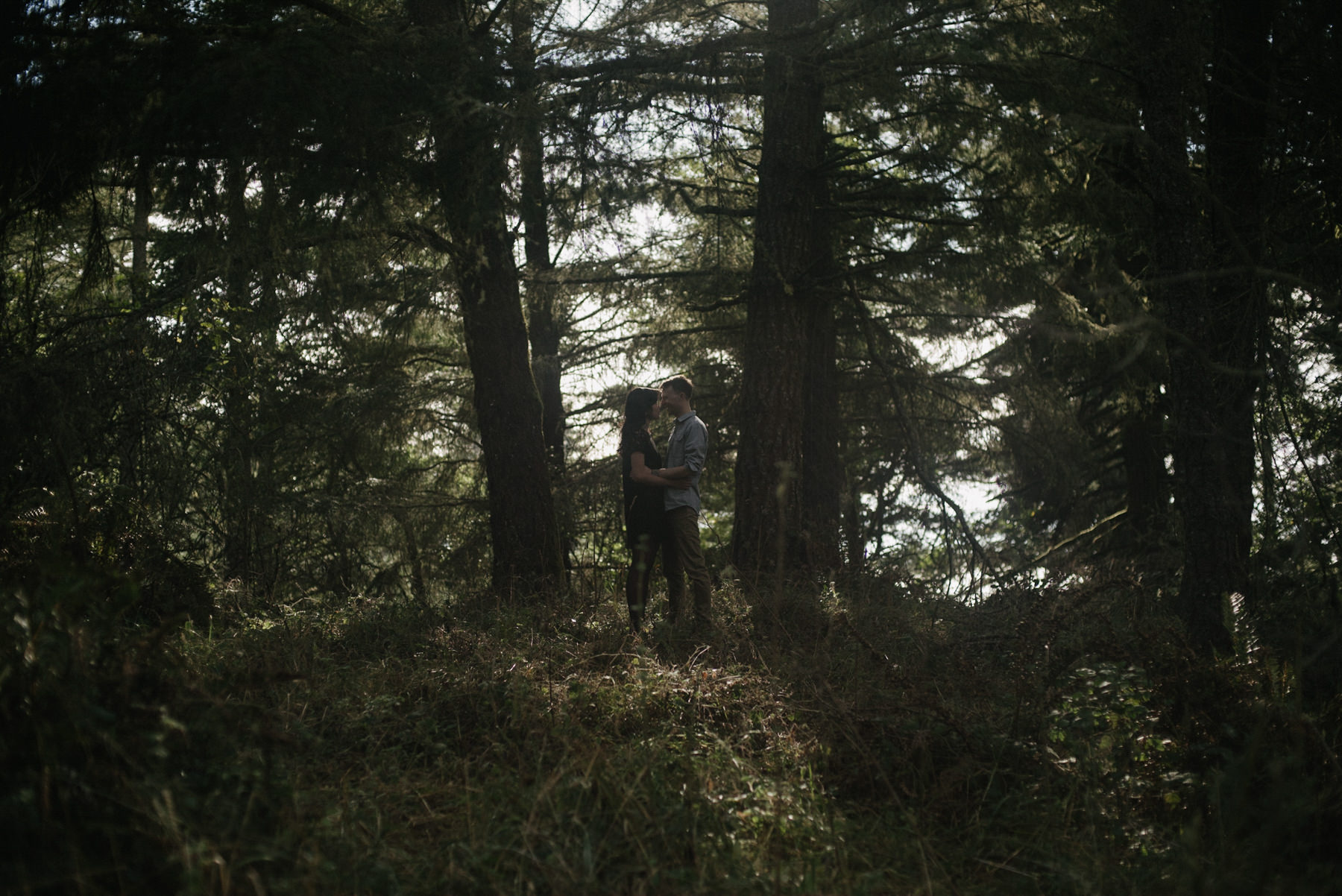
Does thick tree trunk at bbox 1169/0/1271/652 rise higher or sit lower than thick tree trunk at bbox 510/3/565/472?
lower

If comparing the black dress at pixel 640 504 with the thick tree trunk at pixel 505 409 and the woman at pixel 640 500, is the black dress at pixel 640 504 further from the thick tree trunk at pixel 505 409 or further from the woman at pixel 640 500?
the thick tree trunk at pixel 505 409

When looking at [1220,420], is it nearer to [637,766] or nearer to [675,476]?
[675,476]

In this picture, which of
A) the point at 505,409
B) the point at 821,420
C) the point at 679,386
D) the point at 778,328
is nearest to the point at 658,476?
the point at 679,386

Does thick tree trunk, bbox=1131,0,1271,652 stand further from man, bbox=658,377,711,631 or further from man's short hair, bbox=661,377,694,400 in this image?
man's short hair, bbox=661,377,694,400

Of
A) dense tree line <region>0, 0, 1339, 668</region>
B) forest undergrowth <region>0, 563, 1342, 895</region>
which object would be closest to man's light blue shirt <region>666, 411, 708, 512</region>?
forest undergrowth <region>0, 563, 1342, 895</region>

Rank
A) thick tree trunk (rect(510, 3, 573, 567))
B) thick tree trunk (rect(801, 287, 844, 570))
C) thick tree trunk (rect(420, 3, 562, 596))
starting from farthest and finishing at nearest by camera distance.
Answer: thick tree trunk (rect(801, 287, 844, 570))
thick tree trunk (rect(420, 3, 562, 596))
thick tree trunk (rect(510, 3, 573, 567))

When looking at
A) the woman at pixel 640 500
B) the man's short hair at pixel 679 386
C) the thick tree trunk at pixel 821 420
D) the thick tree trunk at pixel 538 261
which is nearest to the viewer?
the woman at pixel 640 500

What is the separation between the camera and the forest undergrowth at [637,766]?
9.40 feet

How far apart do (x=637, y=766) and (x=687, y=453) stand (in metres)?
3.29

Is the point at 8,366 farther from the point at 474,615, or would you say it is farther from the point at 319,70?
the point at 474,615

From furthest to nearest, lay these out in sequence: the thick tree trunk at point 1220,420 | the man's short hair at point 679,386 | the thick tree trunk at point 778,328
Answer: the thick tree trunk at point 778,328, the man's short hair at point 679,386, the thick tree trunk at point 1220,420

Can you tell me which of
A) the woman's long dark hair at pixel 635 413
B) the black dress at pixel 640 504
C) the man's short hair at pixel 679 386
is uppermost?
the man's short hair at pixel 679 386

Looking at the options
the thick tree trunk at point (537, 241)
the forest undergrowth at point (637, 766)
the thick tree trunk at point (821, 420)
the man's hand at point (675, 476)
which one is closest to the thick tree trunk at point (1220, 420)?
the forest undergrowth at point (637, 766)

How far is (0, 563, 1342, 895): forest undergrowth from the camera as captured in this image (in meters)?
2.87
